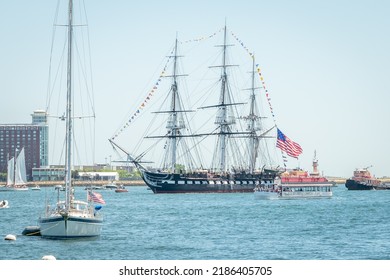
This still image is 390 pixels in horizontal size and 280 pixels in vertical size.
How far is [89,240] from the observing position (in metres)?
44.4

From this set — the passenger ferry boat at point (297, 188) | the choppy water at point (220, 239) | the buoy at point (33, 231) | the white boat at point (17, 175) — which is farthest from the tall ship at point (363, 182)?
the buoy at point (33, 231)

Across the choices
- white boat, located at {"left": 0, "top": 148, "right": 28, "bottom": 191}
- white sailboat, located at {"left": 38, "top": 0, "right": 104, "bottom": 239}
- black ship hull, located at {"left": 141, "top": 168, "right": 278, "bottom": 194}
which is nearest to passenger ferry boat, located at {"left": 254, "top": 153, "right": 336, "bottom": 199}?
black ship hull, located at {"left": 141, "top": 168, "right": 278, "bottom": 194}

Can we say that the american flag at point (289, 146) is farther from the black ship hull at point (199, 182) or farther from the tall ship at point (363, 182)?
the tall ship at point (363, 182)

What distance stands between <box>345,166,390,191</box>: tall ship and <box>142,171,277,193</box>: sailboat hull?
2410cm

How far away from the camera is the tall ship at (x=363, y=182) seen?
16275 centimetres

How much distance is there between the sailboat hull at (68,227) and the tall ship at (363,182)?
123 m

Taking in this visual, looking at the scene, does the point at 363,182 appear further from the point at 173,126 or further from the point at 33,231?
the point at 33,231

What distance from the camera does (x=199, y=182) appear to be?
139875 mm

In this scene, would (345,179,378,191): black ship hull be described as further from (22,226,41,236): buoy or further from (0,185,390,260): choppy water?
(22,226,41,236): buoy

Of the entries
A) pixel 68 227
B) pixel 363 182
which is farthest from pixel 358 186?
pixel 68 227

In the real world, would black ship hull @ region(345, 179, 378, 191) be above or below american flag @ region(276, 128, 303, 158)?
below

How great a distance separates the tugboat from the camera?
162750 millimetres
